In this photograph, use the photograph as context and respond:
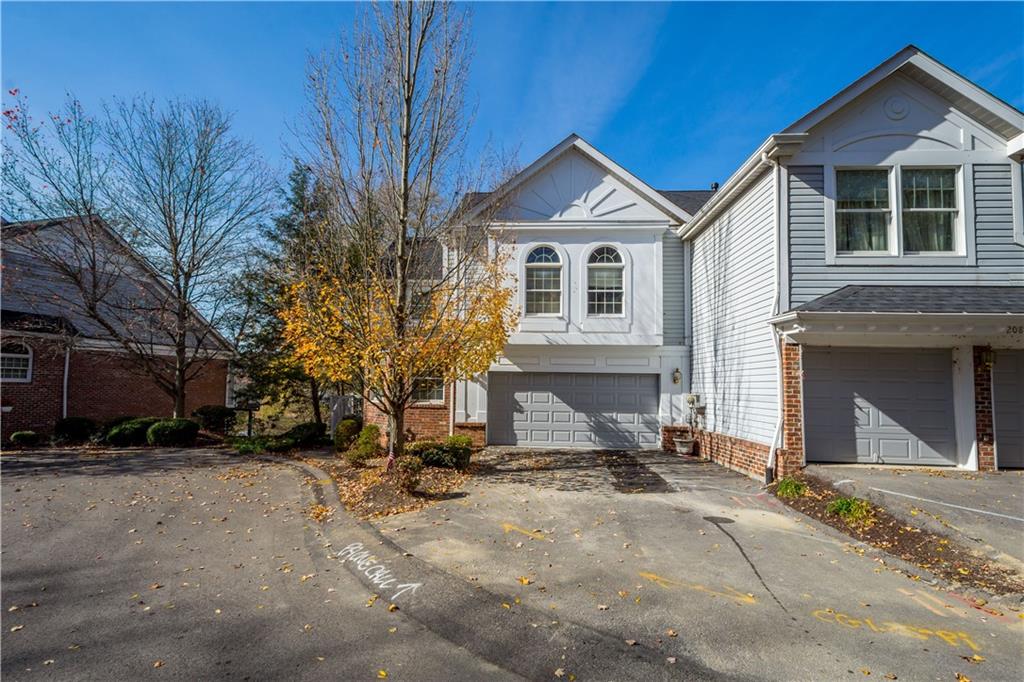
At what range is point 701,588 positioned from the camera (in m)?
5.33

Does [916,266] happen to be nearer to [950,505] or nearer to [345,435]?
[950,505]

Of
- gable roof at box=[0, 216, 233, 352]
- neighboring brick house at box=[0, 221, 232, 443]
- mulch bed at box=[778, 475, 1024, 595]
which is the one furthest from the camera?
neighboring brick house at box=[0, 221, 232, 443]

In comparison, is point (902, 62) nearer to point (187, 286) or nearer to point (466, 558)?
point (466, 558)

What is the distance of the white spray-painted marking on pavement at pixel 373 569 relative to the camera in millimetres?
5257

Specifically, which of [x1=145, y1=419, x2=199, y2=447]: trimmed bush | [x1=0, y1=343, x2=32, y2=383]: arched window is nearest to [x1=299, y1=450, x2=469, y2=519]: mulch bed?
[x1=145, y1=419, x2=199, y2=447]: trimmed bush

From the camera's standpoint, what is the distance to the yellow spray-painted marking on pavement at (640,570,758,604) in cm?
511

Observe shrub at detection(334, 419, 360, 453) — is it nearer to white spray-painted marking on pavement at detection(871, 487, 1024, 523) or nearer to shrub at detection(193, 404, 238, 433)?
shrub at detection(193, 404, 238, 433)

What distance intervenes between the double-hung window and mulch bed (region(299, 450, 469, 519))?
8474mm

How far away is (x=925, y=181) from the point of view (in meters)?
→ 10.2

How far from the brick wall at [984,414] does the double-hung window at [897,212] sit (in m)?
2.24

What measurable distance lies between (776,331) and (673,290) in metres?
5.15

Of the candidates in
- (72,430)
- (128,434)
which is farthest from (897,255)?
(72,430)

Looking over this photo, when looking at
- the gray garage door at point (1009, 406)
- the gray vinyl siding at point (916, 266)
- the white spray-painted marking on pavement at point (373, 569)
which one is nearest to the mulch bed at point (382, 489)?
the white spray-painted marking on pavement at point (373, 569)

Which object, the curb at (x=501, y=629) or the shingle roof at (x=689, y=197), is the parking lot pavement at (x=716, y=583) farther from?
the shingle roof at (x=689, y=197)
